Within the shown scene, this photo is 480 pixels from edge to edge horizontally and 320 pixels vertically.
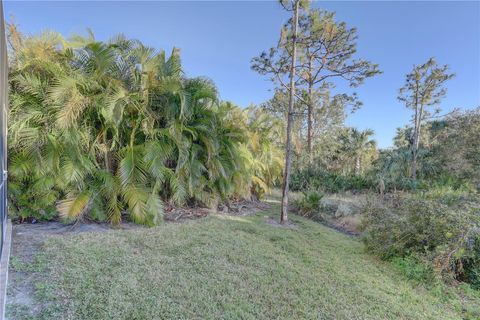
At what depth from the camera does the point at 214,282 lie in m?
3.16

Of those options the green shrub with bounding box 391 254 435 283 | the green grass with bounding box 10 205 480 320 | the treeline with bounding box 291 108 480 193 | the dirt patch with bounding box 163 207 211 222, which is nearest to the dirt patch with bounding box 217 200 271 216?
the dirt patch with bounding box 163 207 211 222

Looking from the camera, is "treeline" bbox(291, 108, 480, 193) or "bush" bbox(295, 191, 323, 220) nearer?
"bush" bbox(295, 191, 323, 220)

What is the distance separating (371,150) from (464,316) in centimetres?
2029

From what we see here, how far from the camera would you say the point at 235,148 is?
7465 millimetres

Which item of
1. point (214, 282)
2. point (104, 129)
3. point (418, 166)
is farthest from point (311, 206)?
point (418, 166)

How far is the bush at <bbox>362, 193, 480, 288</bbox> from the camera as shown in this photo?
3.87 meters

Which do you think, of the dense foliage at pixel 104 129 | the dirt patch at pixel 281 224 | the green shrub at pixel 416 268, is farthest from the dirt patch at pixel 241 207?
the green shrub at pixel 416 268

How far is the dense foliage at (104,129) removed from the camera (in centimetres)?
475

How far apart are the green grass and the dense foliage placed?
112cm

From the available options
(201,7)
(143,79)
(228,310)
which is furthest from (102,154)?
(201,7)

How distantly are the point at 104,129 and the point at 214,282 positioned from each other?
3.91 meters

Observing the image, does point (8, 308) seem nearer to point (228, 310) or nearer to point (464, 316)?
point (228, 310)

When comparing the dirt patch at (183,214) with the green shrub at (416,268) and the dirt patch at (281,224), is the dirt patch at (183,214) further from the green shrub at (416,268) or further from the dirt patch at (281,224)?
the green shrub at (416,268)

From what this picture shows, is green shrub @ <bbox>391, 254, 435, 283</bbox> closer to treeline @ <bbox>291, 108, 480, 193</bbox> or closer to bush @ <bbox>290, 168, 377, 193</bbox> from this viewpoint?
treeline @ <bbox>291, 108, 480, 193</bbox>
